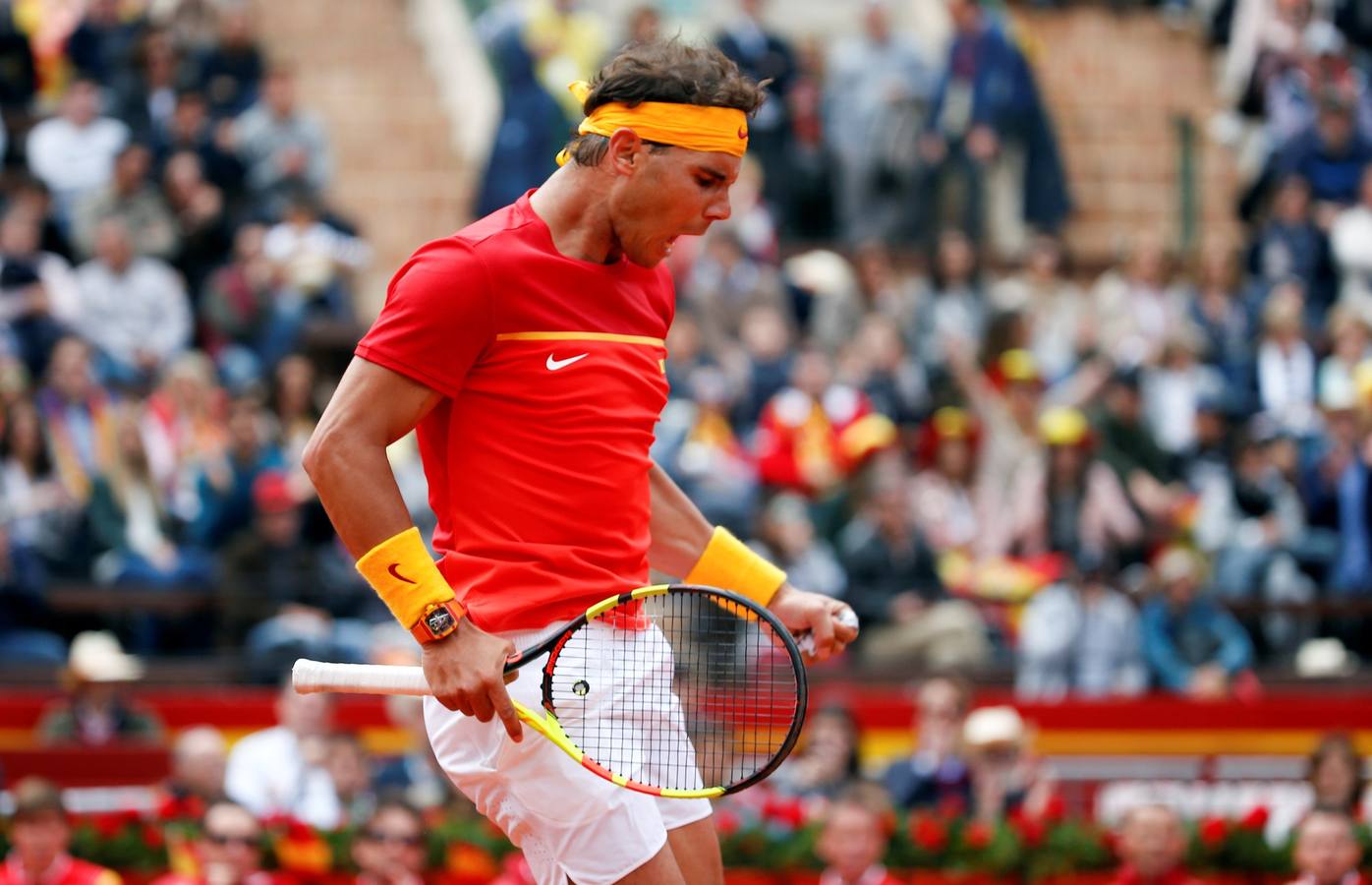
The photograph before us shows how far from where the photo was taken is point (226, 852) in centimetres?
963

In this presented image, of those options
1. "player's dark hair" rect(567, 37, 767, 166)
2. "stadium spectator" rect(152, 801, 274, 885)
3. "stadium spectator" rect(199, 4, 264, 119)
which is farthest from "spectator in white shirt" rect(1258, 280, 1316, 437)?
"player's dark hair" rect(567, 37, 767, 166)

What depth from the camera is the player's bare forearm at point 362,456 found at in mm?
4914

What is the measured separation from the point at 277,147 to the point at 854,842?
7.65 metres

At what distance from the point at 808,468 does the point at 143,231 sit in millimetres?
4360

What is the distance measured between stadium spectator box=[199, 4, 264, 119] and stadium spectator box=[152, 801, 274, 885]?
705 centimetres

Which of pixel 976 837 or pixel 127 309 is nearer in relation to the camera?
pixel 976 837

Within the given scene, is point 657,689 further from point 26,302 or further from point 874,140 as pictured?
point 874,140

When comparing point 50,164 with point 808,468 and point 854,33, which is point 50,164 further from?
point 854,33

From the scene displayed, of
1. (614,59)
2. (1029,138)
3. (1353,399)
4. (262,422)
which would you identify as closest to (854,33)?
(1029,138)

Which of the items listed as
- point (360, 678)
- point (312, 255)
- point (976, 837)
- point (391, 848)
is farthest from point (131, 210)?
point (360, 678)

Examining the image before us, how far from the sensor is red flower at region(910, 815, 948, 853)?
1005 cm

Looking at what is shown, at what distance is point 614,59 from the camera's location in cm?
520

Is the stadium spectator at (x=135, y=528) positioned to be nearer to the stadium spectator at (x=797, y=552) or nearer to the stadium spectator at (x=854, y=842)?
the stadium spectator at (x=797, y=552)

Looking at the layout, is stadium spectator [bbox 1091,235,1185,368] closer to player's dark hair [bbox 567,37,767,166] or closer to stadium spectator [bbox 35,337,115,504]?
stadium spectator [bbox 35,337,115,504]
